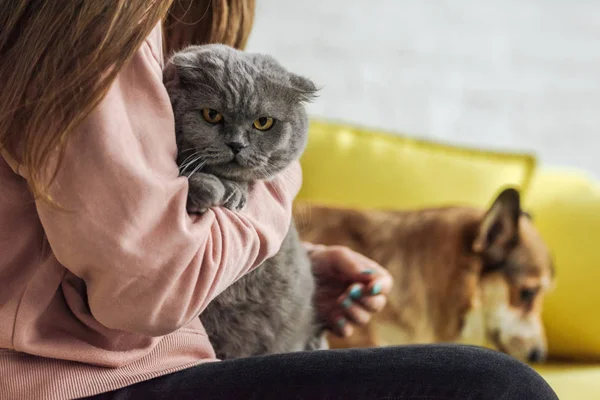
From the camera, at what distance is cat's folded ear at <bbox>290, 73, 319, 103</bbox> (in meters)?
1.08

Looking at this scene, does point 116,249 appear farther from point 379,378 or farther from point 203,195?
point 379,378

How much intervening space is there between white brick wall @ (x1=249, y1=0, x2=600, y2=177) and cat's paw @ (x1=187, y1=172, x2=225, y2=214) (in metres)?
1.84

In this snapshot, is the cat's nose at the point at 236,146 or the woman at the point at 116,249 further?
the cat's nose at the point at 236,146

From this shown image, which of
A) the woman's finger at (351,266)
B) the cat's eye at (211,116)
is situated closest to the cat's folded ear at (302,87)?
the cat's eye at (211,116)

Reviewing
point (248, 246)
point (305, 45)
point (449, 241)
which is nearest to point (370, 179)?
point (449, 241)

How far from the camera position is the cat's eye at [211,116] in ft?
3.24

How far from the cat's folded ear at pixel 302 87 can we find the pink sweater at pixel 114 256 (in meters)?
0.23

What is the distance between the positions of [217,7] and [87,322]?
600 millimetres

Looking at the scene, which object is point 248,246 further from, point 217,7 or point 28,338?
point 217,7

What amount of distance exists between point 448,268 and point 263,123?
3.84 feet

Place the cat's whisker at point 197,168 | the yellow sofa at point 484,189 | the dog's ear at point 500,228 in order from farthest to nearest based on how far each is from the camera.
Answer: the yellow sofa at point 484,189 → the dog's ear at point 500,228 → the cat's whisker at point 197,168

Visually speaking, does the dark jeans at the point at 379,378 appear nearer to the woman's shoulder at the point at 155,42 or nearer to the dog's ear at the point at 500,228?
the woman's shoulder at the point at 155,42

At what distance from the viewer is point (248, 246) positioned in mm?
909

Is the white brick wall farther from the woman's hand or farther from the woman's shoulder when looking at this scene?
the woman's shoulder
